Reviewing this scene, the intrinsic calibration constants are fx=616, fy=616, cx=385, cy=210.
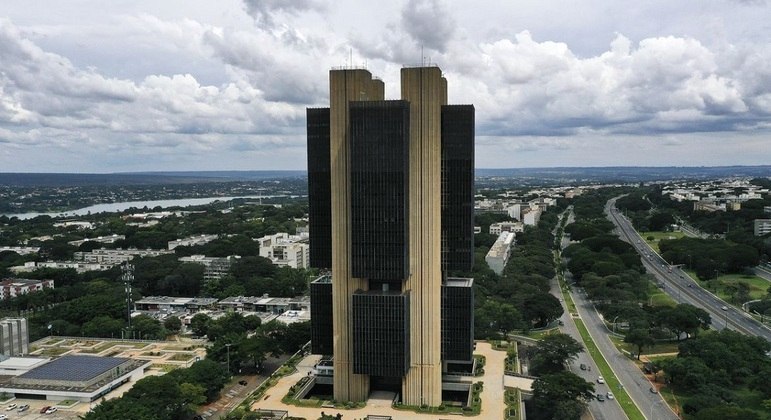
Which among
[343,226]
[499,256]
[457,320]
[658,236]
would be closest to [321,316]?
[343,226]

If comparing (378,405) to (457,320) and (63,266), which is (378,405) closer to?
(457,320)

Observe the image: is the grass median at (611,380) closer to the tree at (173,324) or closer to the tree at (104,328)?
the tree at (173,324)

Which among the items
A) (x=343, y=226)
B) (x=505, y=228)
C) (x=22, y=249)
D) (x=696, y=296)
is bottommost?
(x=696, y=296)

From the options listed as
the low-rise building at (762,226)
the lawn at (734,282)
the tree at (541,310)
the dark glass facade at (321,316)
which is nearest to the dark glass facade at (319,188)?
the dark glass facade at (321,316)

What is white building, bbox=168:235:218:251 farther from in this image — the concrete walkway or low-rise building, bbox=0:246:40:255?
the concrete walkway

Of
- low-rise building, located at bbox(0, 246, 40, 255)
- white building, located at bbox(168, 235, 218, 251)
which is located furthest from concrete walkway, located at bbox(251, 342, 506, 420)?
low-rise building, located at bbox(0, 246, 40, 255)

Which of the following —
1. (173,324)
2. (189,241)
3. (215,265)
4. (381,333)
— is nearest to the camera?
(381,333)
